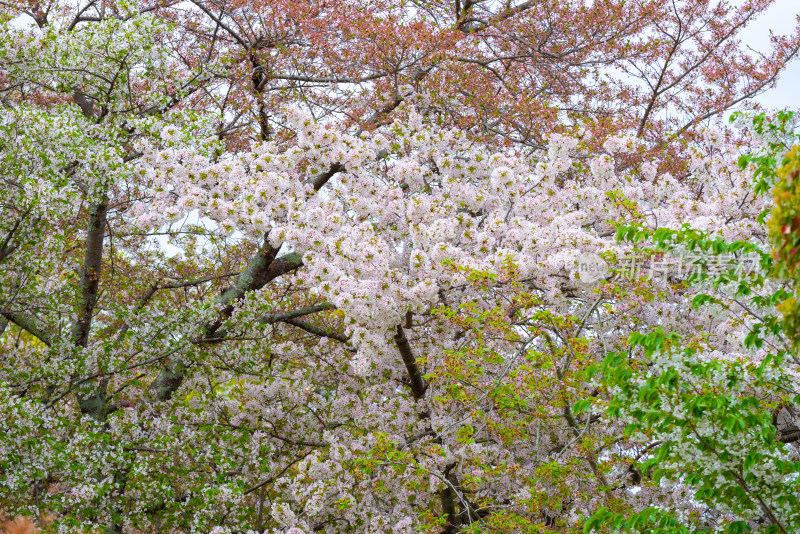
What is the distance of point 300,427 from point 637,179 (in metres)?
5.26

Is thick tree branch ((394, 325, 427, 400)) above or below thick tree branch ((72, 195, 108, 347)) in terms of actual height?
below

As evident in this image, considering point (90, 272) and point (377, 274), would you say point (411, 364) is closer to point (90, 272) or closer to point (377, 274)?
point (377, 274)

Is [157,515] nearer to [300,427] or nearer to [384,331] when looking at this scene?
[300,427]

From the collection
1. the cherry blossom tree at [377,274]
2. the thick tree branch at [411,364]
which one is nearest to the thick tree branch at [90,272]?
the cherry blossom tree at [377,274]

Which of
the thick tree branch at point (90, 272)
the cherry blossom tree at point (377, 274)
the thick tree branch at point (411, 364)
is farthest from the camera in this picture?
the thick tree branch at point (90, 272)

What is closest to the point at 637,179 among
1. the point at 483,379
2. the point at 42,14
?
the point at 483,379

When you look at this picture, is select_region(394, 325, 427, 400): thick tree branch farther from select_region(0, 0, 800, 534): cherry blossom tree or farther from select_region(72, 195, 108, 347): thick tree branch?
select_region(72, 195, 108, 347): thick tree branch

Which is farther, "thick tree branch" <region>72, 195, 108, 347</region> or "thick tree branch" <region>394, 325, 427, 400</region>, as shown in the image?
"thick tree branch" <region>72, 195, 108, 347</region>

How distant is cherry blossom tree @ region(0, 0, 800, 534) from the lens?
7.20 m

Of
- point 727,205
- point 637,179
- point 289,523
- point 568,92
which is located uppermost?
point 568,92

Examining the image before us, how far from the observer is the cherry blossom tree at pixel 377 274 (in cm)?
→ 720

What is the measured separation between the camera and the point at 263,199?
841 cm

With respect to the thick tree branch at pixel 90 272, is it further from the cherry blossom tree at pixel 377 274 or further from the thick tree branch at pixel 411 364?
the thick tree branch at pixel 411 364

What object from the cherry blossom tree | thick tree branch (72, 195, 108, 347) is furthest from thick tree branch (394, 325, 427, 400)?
thick tree branch (72, 195, 108, 347)
